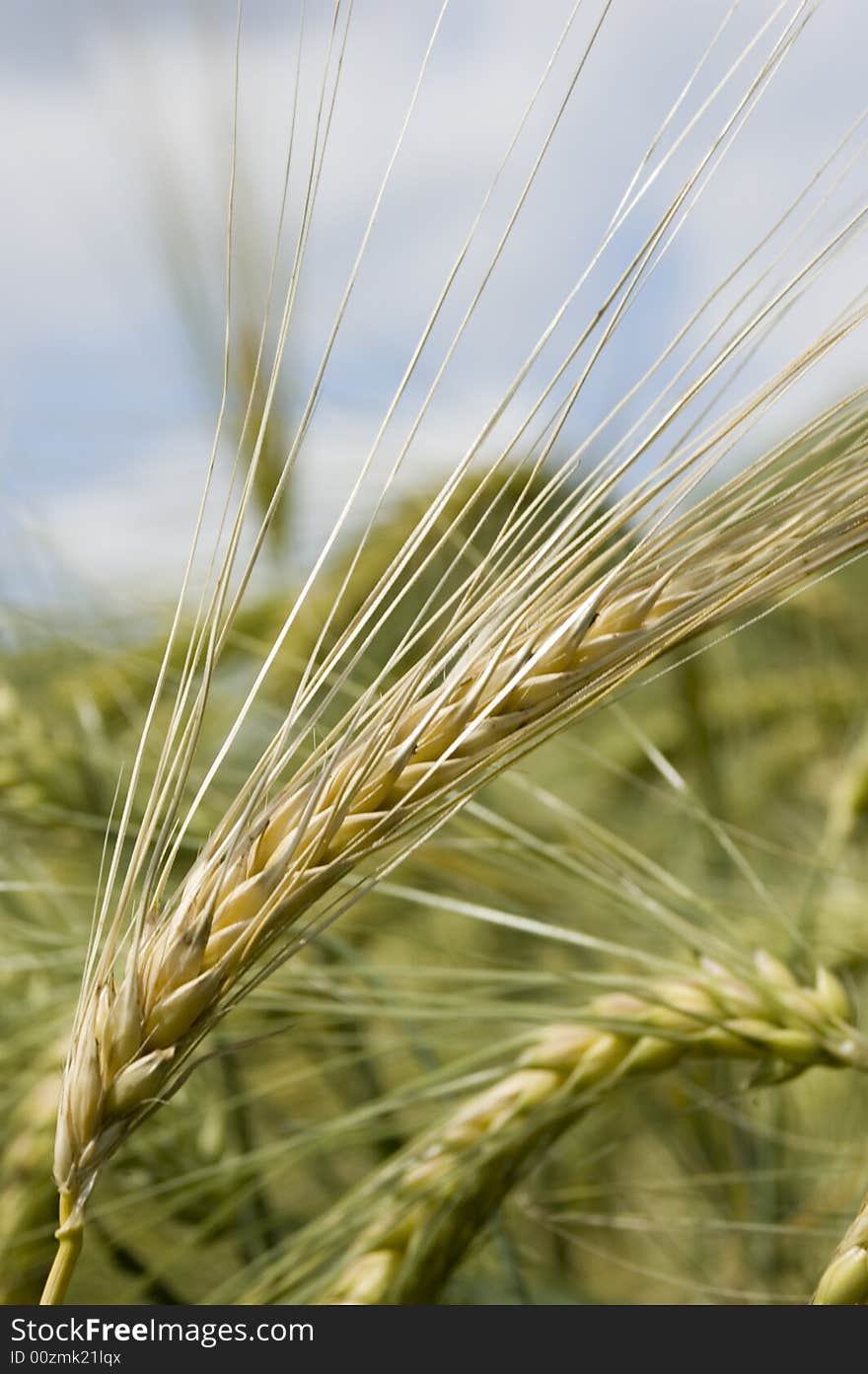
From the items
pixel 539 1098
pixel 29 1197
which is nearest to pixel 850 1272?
pixel 539 1098

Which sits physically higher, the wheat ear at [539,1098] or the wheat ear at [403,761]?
the wheat ear at [403,761]

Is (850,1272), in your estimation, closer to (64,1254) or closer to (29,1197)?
(64,1254)

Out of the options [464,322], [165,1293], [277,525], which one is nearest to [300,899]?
[464,322]

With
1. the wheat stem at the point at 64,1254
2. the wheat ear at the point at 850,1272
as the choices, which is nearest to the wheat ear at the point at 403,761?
the wheat stem at the point at 64,1254

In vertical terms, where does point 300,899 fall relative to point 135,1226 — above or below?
above

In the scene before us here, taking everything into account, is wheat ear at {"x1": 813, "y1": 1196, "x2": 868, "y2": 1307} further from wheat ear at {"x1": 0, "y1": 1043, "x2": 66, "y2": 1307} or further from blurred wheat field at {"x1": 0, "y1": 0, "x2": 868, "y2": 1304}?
wheat ear at {"x1": 0, "y1": 1043, "x2": 66, "y2": 1307}

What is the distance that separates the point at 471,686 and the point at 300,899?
8 cm

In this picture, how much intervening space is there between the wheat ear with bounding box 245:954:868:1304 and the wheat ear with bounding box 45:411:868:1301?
0.59 ft

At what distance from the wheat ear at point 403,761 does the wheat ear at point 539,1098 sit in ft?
0.59

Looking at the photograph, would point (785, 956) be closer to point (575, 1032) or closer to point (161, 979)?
point (575, 1032)

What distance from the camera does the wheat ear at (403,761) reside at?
0.35m

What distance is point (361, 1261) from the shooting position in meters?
0.54

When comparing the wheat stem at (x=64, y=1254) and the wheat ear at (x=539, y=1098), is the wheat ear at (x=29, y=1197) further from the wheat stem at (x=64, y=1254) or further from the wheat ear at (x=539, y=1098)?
the wheat stem at (x=64, y=1254)

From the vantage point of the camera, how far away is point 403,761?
36 centimetres
